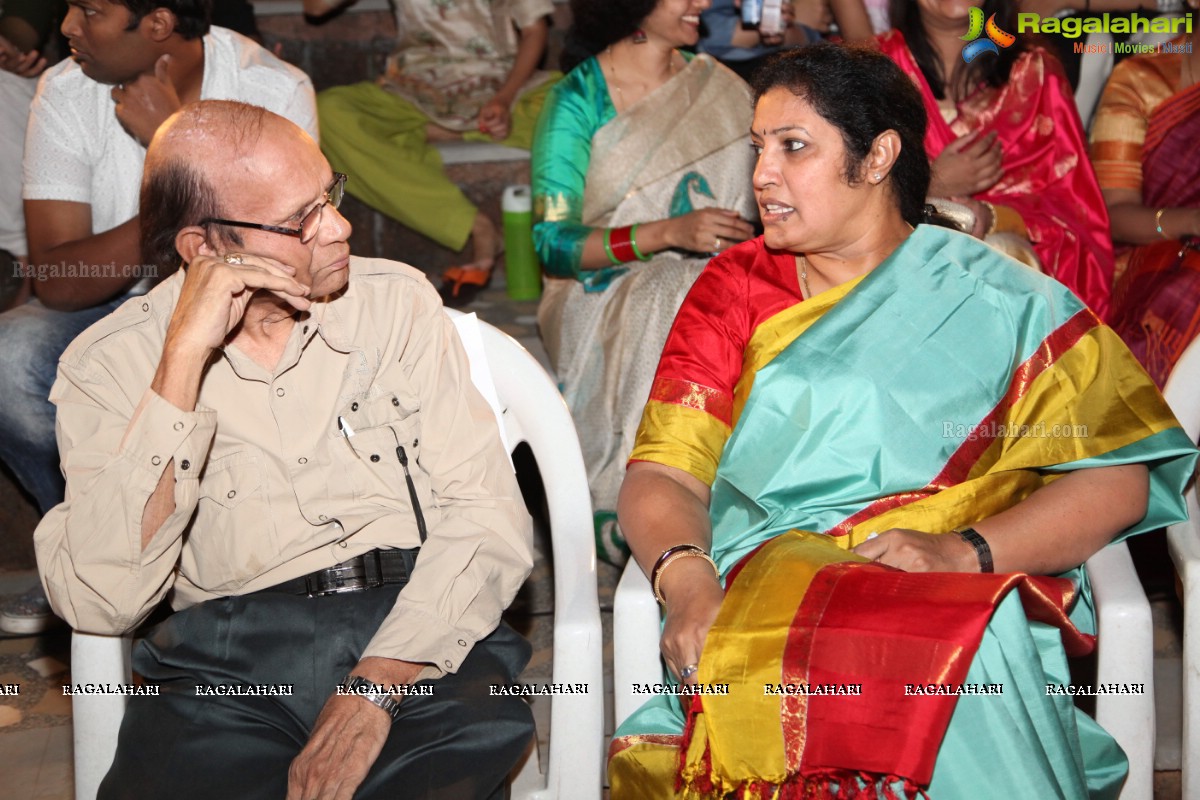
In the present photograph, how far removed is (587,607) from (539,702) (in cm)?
91

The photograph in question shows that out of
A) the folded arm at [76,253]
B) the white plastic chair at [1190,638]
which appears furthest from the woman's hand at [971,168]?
the folded arm at [76,253]

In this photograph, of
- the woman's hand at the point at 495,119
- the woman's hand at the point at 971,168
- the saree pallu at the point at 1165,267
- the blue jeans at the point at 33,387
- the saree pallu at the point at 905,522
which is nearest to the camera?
the saree pallu at the point at 905,522

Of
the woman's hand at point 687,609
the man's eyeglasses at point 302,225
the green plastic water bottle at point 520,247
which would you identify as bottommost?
the green plastic water bottle at point 520,247

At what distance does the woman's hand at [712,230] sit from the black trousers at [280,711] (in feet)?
4.49

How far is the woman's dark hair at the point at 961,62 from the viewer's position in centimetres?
336

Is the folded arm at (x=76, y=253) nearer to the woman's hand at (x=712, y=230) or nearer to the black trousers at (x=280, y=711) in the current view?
the black trousers at (x=280, y=711)

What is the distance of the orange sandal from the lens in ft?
15.3

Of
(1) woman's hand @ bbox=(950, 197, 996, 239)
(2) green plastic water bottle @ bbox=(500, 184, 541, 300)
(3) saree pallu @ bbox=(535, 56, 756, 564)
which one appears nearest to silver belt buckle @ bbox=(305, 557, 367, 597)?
(3) saree pallu @ bbox=(535, 56, 756, 564)

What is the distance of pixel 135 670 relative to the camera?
2.07 m

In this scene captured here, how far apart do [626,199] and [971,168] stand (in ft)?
3.09

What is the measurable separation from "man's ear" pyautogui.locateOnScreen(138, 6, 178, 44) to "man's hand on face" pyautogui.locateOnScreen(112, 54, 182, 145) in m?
0.05

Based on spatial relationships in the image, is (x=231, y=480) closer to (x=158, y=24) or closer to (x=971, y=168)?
(x=158, y=24)

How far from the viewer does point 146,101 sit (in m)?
2.93

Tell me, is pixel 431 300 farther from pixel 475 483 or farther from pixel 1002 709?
pixel 1002 709
